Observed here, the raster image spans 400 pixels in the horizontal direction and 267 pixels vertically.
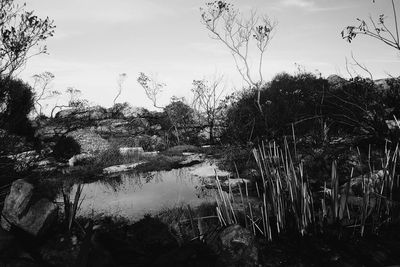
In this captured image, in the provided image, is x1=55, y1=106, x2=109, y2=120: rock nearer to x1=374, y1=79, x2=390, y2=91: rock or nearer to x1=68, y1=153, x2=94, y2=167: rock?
x1=68, y1=153, x2=94, y2=167: rock

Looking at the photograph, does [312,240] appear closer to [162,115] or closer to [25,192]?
[25,192]

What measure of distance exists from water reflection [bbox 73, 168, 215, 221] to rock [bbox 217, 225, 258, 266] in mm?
2245

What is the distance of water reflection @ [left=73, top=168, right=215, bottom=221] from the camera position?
5.15m

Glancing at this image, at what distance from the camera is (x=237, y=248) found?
2.80 meters

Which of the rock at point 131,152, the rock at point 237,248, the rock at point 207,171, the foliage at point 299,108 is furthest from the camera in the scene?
the rock at point 131,152

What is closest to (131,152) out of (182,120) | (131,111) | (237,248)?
(182,120)

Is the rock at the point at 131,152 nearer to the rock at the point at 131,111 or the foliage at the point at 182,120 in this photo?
the foliage at the point at 182,120

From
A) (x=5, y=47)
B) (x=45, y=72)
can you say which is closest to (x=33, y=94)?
(x=45, y=72)

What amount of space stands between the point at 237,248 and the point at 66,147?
523 inches

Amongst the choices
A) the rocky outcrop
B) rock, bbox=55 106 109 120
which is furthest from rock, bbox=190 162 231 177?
rock, bbox=55 106 109 120

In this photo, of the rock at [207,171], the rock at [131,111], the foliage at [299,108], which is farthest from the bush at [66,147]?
the foliage at [299,108]

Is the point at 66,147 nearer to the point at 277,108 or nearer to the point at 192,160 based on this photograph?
A: the point at 192,160

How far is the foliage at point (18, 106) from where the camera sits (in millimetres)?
12098

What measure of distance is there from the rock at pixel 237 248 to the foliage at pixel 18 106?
12.4m
